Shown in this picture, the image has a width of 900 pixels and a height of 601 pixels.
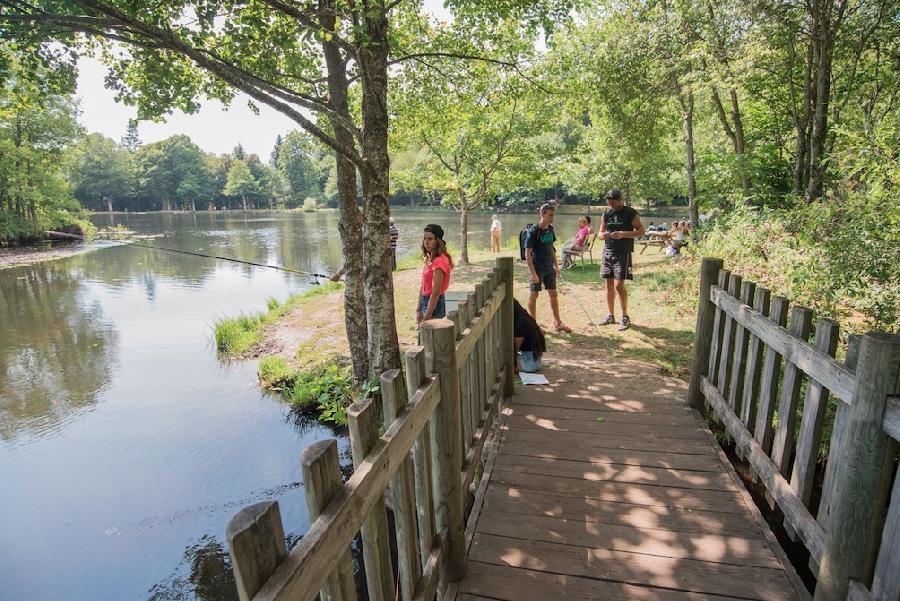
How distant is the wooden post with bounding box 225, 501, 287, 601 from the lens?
1011mm

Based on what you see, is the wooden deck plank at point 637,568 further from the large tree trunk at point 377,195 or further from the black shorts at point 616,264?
the black shorts at point 616,264

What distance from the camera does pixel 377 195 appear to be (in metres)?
5.24

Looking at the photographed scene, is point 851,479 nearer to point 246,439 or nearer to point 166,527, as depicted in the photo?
point 166,527

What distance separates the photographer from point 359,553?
15.0 feet

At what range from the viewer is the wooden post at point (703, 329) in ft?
13.5

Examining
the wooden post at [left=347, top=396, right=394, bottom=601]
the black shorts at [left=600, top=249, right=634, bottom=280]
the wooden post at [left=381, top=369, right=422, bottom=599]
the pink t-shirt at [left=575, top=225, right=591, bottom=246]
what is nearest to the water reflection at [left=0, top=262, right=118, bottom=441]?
the wooden post at [left=381, top=369, right=422, bottom=599]

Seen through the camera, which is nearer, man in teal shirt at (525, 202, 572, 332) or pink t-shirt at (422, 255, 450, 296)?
pink t-shirt at (422, 255, 450, 296)

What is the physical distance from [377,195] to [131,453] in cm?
454

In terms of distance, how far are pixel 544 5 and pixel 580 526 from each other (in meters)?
6.51

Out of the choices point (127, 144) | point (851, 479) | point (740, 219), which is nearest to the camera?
point (851, 479)

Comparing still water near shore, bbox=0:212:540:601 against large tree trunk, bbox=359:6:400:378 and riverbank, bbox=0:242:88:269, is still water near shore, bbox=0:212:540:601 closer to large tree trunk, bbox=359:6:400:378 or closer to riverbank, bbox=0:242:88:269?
large tree trunk, bbox=359:6:400:378

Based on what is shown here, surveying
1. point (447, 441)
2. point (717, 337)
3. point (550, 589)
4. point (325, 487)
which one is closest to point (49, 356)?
point (447, 441)

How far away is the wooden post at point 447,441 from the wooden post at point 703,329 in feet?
8.54

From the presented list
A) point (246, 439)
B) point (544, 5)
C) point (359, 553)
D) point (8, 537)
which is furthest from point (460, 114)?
point (8, 537)
